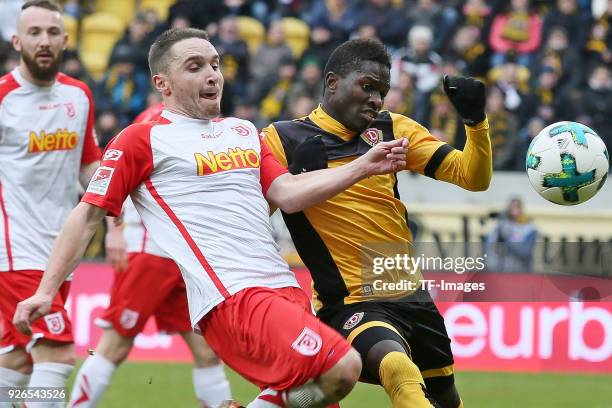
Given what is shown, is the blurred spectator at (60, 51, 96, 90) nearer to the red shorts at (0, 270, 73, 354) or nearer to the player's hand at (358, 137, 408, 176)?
the red shorts at (0, 270, 73, 354)

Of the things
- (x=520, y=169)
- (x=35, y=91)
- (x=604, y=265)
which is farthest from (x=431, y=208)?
(x=35, y=91)

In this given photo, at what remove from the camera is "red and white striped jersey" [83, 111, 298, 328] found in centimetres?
530

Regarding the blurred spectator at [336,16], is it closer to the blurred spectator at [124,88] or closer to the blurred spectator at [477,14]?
the blurred spectator at [477,14]

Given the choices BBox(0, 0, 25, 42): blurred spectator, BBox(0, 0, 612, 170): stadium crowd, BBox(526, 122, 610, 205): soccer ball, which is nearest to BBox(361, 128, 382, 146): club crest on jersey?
BBox(526, 122, 610, 205): soccer ball

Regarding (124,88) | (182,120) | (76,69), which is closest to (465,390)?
(182,120)

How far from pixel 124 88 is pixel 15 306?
9.40m

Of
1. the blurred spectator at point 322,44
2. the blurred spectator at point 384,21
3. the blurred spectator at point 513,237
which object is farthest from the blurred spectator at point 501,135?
the blurred spectator at point 322,44

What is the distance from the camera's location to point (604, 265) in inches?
409

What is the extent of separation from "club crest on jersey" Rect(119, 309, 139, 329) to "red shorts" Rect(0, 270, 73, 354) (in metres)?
0.82

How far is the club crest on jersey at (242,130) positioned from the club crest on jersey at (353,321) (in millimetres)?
1060

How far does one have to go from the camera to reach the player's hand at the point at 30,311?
5.14 m

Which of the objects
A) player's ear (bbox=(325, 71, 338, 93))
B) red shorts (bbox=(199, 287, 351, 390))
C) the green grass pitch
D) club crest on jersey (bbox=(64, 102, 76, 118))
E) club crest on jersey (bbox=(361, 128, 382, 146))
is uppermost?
player's ear (bbox=(325, 71, 338, 93))

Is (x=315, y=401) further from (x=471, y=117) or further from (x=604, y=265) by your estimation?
(x=604, y=265)

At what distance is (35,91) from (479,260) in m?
2.93
